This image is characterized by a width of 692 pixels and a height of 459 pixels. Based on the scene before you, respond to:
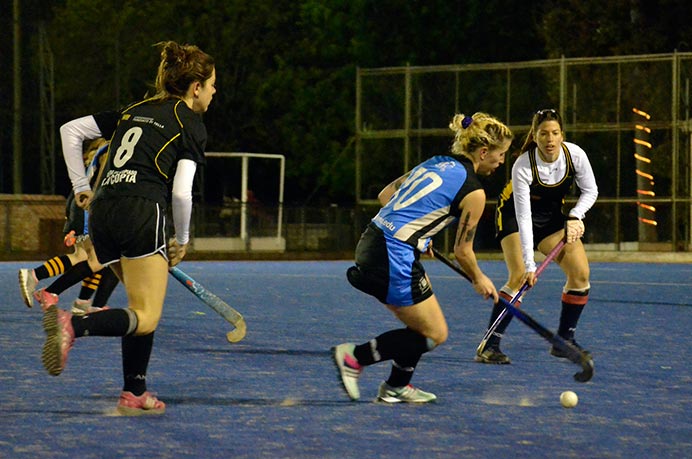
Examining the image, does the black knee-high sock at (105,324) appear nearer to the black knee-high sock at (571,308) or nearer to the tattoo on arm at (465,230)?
the tattoo on arm at (465,230)

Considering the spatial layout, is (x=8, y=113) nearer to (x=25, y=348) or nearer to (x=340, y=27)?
(x=340, y=27)

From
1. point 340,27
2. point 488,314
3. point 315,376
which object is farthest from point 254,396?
point 340,27

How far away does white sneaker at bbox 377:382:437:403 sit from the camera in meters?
6.72

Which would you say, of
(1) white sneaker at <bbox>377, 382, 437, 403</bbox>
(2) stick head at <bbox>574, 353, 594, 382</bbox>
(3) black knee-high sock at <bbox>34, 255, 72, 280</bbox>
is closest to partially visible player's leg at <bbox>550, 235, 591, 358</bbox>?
(2) stick head at <bbox>574, 353, 594, 382</bbox>

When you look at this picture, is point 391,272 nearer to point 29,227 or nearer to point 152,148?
point 152,148

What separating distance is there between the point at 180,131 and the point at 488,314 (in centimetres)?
691

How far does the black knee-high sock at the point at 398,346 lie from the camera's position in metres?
6.59

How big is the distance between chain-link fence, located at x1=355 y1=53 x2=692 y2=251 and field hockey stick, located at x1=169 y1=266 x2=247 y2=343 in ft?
53.0

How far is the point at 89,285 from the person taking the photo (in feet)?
37.1

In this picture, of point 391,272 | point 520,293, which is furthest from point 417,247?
point 520,293

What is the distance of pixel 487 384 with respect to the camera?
24.8 ft

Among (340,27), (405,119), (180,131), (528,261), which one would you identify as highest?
(340,27)

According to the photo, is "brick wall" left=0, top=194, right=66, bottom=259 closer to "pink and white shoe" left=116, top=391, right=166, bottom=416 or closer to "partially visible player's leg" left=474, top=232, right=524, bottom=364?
"partially visible player's leg" left=474, top=232, right=524, bottom=364

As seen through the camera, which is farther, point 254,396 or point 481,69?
point 481,69
